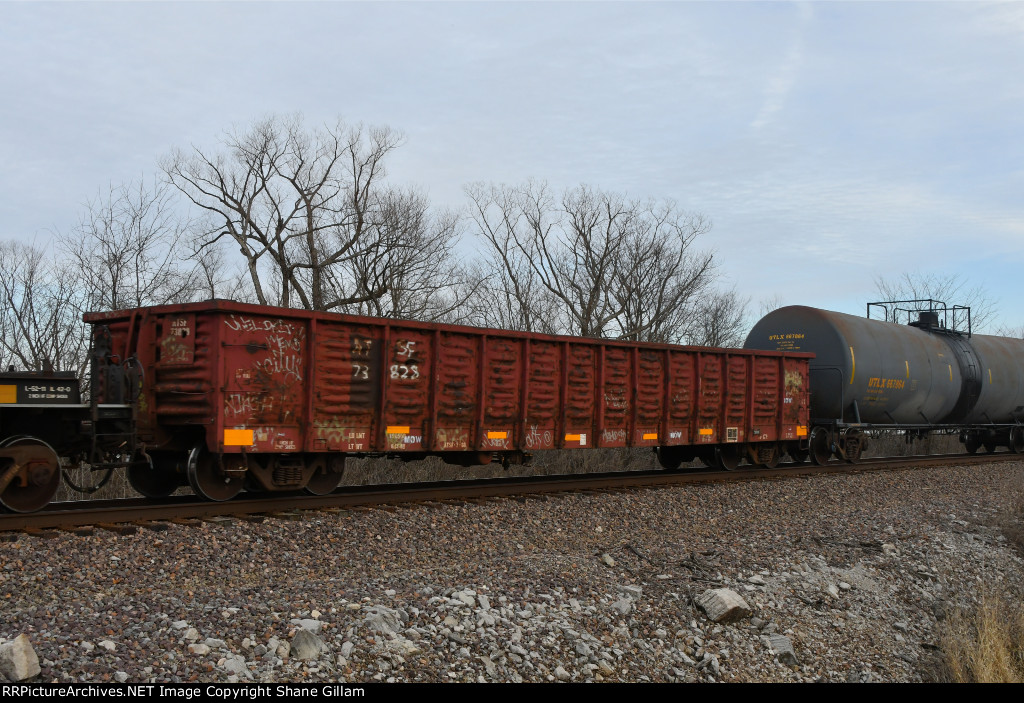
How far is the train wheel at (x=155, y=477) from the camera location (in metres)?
10.6

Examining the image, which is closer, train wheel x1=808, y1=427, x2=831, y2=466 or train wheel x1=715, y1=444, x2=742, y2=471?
train wheel x1=715, y1=444, x2=742, y2=471

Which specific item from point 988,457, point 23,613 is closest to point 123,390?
point 23,613

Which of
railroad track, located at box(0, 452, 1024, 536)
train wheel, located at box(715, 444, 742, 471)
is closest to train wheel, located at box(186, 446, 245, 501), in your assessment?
railroad track, located at box(0, 452, 1024, 536)

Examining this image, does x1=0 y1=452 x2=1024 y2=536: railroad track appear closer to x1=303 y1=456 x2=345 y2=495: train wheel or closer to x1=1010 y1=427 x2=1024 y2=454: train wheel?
x1=303 y1=456 x2=345 y2=495: train wheel

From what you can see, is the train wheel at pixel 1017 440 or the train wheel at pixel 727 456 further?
the train wheel at pixel 1017 440

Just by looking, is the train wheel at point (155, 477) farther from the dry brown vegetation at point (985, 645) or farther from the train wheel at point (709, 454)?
the train wheel at point (709, 454)

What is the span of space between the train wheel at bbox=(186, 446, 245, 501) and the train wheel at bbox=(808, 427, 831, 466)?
42.2 feet

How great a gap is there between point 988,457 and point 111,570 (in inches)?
850

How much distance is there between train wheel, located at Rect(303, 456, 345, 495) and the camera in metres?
11.0

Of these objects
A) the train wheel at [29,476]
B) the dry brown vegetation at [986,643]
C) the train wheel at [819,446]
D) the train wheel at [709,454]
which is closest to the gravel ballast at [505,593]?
the dry brown vegetation at [986,643]

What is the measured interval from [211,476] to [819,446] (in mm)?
13643

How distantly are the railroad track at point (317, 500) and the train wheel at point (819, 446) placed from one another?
1731 mm

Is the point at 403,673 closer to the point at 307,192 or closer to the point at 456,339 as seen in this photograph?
the point at 456,339
